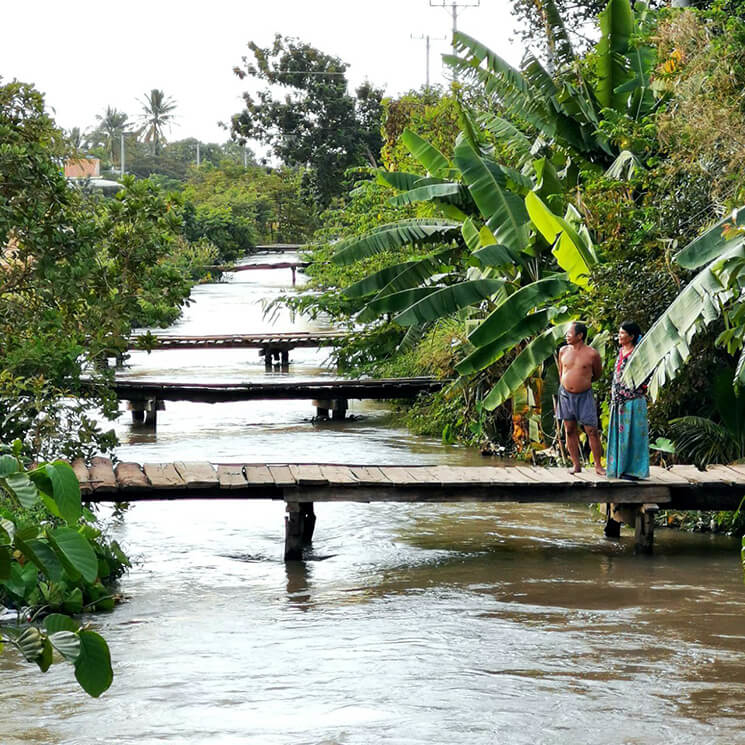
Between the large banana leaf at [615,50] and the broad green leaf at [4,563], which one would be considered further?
the large banana leaf at [615,50]

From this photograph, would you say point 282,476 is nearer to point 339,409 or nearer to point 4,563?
point 4,563

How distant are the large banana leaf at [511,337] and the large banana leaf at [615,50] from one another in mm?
3089

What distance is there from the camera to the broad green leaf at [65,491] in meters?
3.03

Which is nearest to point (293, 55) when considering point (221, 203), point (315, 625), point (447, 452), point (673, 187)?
point (221, 203)

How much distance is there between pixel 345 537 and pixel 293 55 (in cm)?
4178

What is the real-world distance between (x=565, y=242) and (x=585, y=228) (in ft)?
2.14

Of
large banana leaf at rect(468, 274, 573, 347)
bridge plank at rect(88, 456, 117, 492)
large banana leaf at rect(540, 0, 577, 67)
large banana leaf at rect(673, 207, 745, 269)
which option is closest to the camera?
large banana leaf at rect(673, 207, 745, 269)

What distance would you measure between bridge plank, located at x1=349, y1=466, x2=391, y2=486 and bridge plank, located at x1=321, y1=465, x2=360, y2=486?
46 mm

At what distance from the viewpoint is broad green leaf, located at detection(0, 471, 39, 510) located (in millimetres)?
2951

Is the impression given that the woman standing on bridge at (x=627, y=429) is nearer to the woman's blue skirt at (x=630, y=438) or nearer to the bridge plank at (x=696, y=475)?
the woman's blue skirt at (x=630, y=438)

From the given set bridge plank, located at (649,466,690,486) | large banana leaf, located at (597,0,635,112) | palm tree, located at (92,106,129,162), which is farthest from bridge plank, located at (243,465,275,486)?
palm tree, located at (92,106,129,162)

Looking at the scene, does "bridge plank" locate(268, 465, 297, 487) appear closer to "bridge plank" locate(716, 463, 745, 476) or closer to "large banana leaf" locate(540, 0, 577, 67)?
"bridge plank" locate(716, 463, 745, 476)

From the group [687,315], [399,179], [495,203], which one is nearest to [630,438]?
[687,315]

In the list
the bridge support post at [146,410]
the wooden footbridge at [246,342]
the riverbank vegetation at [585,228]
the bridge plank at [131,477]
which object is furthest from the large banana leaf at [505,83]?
the wooden footbridge at [246,342]
